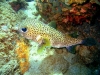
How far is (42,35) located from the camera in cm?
346

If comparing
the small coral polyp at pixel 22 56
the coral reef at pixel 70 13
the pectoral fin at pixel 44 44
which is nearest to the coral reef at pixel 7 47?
the small coral polyp at pixel 22 56

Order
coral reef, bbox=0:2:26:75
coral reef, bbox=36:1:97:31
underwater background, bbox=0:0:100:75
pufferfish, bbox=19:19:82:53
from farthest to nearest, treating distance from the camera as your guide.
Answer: coral reef, bbox=36:1:97:31 < underwater background, bbox=0:0:100:75 < coral reef, bbox=0:2:26:75 < pufferfish, bbox=19:19:82:53

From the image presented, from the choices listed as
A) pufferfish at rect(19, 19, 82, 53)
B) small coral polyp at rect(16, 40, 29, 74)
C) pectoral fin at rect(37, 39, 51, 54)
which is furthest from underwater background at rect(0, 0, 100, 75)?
pectoral fin at rect(37, 39, 51, 54)

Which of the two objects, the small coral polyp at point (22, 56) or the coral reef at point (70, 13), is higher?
the coral reef at point (70, 13)

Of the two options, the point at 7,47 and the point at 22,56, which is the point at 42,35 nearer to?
the point at 7,47

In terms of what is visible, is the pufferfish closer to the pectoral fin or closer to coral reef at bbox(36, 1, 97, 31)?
the pectoral fin

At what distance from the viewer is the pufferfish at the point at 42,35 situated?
3336mm

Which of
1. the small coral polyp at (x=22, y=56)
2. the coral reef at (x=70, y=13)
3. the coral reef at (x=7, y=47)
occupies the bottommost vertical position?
the small coral polyp at (x=22, y=56)

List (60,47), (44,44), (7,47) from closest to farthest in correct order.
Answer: (44,44) < (60,47) < (7,47)

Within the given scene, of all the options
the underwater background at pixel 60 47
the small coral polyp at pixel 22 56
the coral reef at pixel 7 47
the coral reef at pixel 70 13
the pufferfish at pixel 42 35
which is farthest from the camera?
the small coral polyp at pixel 22 56

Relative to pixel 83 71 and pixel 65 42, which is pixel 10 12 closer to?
pixel 65 42

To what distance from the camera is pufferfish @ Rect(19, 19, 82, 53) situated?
3336mm

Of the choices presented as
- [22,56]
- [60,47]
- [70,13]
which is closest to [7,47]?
[22,56]

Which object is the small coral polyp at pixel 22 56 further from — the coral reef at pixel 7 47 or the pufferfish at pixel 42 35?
the pufferfish at pixel 42 35
